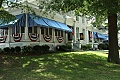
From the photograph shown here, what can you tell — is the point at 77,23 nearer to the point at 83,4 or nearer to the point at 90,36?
the point at 90,36

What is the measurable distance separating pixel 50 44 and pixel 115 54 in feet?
34.7

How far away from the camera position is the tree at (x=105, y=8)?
12.2 m

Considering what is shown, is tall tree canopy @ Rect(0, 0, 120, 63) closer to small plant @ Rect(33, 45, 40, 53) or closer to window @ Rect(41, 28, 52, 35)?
small plant @ Rect(33, 45, 40, 53)

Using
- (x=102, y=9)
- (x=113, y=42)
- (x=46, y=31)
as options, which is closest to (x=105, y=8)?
(x=102, y=9)

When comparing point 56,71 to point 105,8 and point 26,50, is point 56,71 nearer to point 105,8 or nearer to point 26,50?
point 105,8

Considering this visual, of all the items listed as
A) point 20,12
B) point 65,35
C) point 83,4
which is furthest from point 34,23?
point 65,35

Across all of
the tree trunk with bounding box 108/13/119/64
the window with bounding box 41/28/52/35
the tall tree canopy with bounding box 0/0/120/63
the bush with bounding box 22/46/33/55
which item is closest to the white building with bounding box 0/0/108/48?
the window with bounding box 41/28/52/35

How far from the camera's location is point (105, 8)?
12141 mm

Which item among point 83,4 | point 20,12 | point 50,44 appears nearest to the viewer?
point 83,4

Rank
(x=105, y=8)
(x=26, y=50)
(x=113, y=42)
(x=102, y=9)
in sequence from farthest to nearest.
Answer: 1. (x=26, y=50)
2. (x=113, y=42)
3. (x=102, y=9)
4. (x=105, y=8)

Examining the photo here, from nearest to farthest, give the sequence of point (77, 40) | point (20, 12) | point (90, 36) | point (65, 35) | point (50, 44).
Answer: point (20, 12)
point (50, 44)
point (65, 35)
point (77, 40)
point (90, 36)

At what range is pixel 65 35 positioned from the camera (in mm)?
27250

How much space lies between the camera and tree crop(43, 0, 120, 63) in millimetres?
12195

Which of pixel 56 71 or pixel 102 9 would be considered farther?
pixel 102 9
